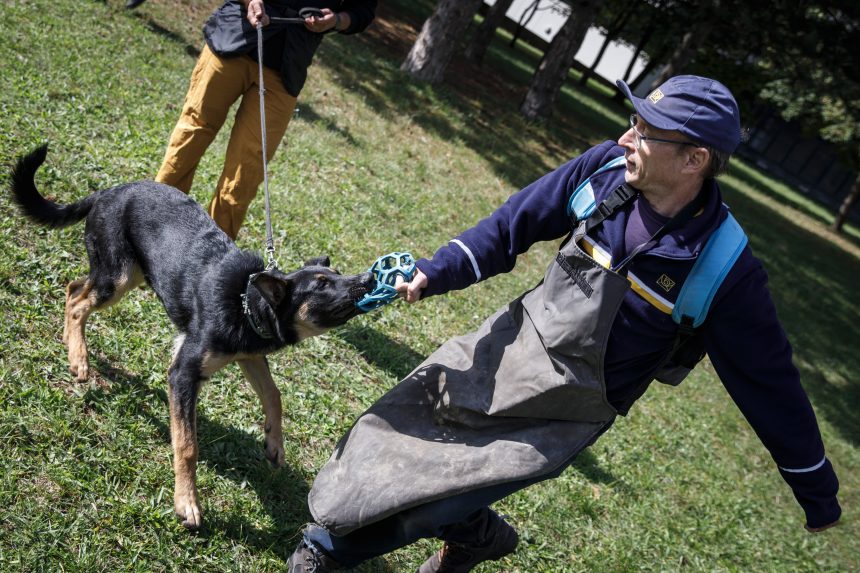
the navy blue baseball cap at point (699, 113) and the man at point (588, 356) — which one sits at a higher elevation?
the navy blue baseball cap at point (699, 113)

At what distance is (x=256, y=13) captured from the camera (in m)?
4.38

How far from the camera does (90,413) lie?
3.81 metres

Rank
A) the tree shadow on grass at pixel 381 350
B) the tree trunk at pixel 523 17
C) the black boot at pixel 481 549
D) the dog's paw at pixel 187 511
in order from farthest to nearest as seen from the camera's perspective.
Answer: the tree trunk at pixel 523 17, the tree shadow on grass at pixel 381 350, the dog's paw at pixel 187 511, the black boot at pixel 481 549

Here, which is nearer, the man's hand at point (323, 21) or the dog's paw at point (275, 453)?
the dog's paw at point (275, 453)

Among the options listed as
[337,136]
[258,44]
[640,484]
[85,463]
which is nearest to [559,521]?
[640,484]

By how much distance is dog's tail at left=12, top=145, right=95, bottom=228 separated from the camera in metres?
3.97

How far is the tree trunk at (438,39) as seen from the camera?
1385 cm

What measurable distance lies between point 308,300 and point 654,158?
71.9 inches

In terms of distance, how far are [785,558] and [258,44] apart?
5.89m

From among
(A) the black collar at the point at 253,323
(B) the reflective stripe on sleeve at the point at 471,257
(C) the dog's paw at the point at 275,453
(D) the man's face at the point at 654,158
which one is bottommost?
(C) the dog's paw at the point at 275,453

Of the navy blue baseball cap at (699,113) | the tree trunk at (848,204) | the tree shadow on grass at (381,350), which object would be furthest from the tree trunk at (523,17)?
the navy blue baseball cap at (699,113)

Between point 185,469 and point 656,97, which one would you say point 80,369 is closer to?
point 185,469

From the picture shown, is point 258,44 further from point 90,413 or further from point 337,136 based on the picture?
point 337,136

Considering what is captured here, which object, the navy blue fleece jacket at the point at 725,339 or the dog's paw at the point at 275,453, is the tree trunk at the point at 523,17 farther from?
the navy blue fleece jacket at the point at 725,339
